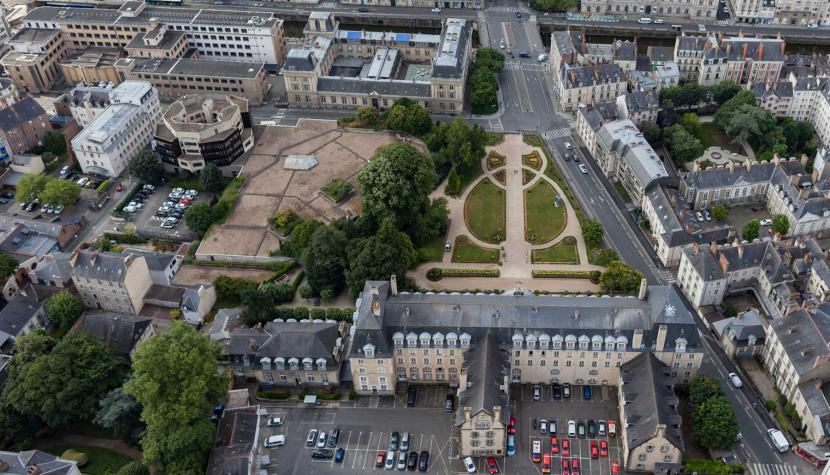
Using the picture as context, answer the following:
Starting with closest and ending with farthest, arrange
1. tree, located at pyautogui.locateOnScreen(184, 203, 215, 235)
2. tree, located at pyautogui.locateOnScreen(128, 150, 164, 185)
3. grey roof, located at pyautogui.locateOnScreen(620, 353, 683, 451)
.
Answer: grey roof, located at pyautogui.locateOnScreen(620, 353, 683, 451)
tree, located at pyautogui.locateOnScreen(184, 203, 215, 235)
tree, located at pyautogui.locateOnScreen(128, 150, 164, 185)

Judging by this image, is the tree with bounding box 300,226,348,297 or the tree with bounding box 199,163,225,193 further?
the tree with bounding box 199,163,225,193

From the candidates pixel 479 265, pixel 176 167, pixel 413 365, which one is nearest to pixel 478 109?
pixel 479 265

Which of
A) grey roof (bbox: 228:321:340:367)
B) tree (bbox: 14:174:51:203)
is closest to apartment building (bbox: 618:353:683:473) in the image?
grey roof (bbox: 228:321:340:367)

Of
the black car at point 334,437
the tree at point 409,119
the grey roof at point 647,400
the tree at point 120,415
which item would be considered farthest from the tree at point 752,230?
the tree at point 120,415

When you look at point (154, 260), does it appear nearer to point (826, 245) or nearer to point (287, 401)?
Answer: point (287, 401)

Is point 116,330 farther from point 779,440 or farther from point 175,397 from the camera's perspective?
point 779,440

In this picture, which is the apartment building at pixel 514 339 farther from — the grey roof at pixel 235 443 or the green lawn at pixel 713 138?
the green lawn at pixel 713 138

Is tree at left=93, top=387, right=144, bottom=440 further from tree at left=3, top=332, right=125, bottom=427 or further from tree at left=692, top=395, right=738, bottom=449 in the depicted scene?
tree at left=692, top=395, right=738, bottom=449
